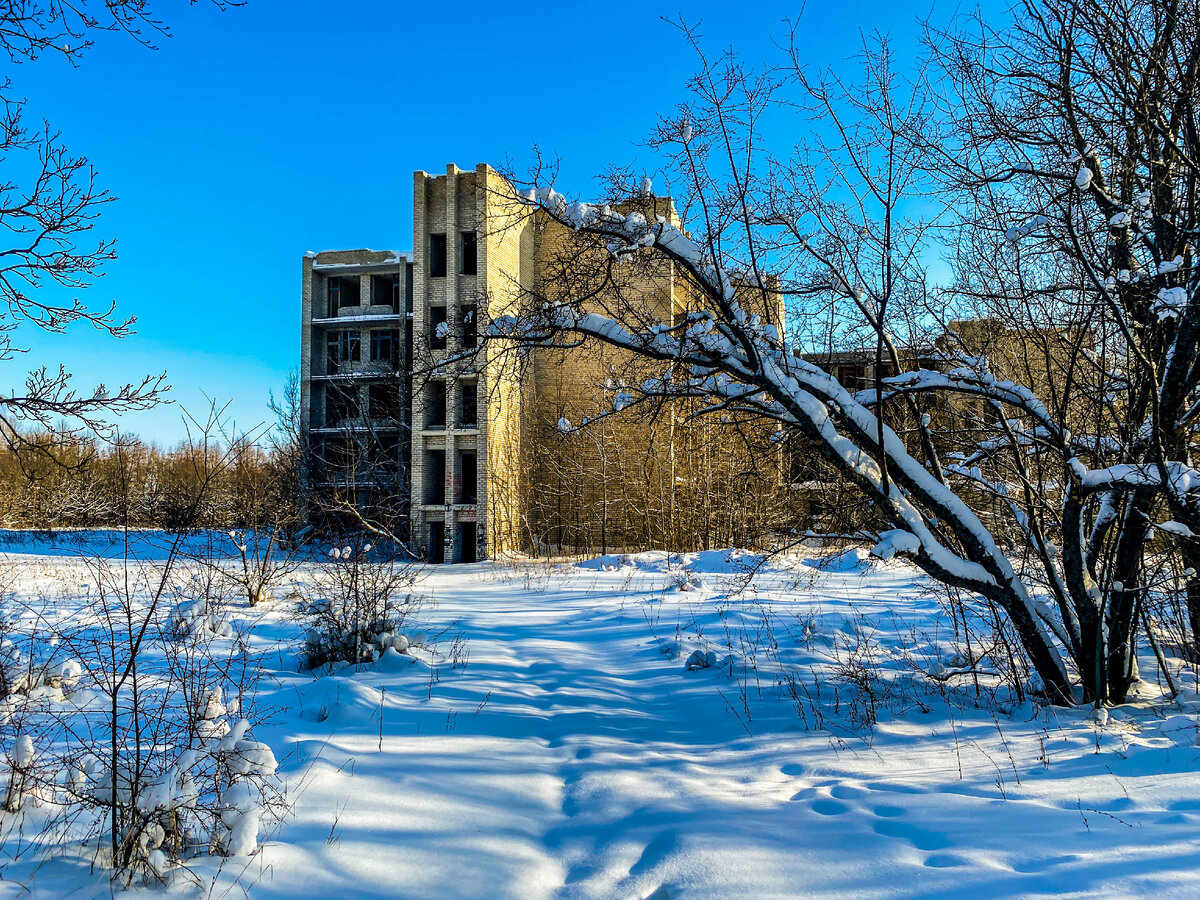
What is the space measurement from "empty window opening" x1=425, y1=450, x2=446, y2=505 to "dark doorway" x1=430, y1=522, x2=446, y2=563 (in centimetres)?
80

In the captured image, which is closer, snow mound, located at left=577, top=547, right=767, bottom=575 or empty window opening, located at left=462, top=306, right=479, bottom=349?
empty window opening, located at left=462, top=306, right=479, bottom=349

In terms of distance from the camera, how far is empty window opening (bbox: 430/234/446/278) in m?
25.6

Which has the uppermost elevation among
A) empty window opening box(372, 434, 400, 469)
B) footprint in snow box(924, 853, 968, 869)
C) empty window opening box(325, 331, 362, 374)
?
empty window opening box(325, 331, 362, 374)

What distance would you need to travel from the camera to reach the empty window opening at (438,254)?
25.6 m

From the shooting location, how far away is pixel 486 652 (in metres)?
7.77

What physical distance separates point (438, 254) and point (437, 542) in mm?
10140

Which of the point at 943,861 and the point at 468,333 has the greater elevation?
the point at 468,333

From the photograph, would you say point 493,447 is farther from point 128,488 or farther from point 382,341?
point 128,488

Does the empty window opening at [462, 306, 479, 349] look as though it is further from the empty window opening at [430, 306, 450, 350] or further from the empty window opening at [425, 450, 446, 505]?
the empty window opening at [425, 450, 446, 505]

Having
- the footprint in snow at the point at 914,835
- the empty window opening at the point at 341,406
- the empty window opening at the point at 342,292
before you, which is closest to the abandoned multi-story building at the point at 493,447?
the empty window opening at the point at 341,406

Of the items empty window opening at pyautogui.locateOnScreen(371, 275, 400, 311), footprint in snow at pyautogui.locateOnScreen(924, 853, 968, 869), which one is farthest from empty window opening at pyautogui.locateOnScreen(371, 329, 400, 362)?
footprint in snow at pyautogui.locateOnScreen(924, 853, 968, 869)

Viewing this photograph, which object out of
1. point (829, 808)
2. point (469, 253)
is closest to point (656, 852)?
point (829, 808)

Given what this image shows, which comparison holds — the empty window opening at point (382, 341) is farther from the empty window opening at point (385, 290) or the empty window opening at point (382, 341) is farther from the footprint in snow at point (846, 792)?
the footprint in snow at point (846, 792)

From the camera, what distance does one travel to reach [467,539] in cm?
2572
